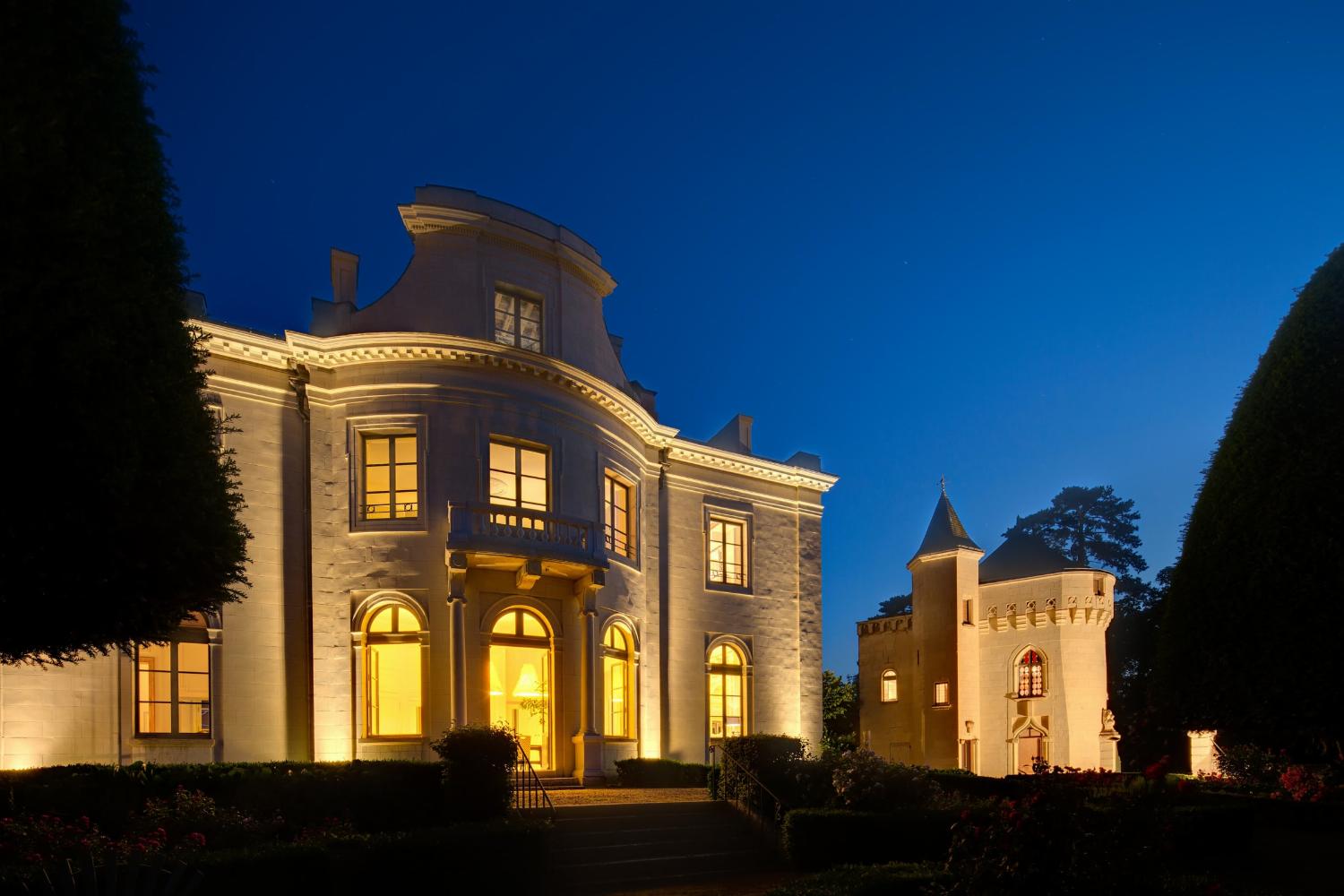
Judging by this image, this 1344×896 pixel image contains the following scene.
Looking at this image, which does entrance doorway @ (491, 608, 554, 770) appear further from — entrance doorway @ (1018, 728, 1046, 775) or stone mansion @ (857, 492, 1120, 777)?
entrance doorway @ (1018, 728, 1046, 775)

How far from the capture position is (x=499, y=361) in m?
21.5

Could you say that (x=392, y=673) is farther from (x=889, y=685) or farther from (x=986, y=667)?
(x=986, y=667)

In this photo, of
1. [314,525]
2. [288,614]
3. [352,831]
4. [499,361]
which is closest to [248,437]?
[314,525]

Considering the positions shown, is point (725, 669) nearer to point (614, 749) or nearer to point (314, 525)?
point (614, 749)

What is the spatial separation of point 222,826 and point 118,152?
8406mm

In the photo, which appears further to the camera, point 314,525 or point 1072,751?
point 1072,751

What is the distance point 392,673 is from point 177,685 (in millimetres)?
3835

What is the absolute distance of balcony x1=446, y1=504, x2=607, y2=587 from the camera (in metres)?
20.3

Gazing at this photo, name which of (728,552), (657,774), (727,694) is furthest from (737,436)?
(657,774)

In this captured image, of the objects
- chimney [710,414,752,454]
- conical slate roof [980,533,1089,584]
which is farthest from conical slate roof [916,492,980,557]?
chimney [710,414,752,454]

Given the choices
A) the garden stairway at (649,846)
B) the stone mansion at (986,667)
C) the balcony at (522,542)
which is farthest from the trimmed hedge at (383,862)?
the stone mansion at (986,667)

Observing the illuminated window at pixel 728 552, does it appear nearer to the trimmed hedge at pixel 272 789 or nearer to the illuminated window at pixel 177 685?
the illuminated window at pixel 177 685

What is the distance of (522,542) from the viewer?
818 inches

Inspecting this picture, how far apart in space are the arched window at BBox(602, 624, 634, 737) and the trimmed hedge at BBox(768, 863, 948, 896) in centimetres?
1237
